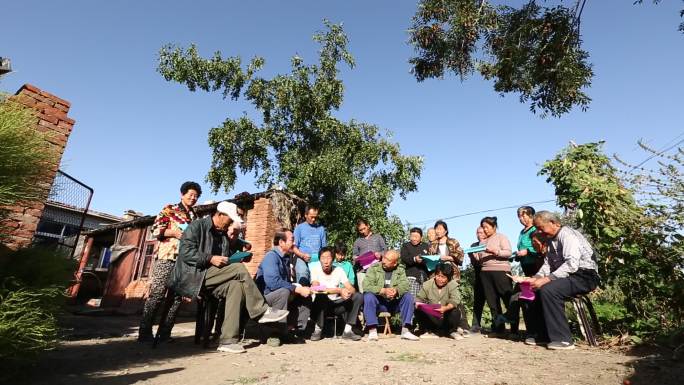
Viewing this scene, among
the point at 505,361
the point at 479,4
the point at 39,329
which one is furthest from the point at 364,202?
the point at 39,329

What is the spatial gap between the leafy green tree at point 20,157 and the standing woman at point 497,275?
5363mm

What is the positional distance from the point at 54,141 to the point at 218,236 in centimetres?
202

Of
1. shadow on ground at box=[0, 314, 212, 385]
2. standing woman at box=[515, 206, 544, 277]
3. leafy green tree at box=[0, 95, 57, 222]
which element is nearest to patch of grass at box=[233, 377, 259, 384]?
shadow on ground at box=[0, 314, 212, 385]

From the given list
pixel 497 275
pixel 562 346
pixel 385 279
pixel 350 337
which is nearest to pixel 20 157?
pixel 350 337

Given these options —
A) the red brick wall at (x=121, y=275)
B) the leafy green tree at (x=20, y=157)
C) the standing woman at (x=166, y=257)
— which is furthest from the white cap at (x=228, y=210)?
the red brick wall at (x=121, y=275)

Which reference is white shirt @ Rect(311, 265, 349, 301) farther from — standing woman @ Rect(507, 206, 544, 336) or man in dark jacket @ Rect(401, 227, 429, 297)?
standing woman @ Rect(507, 206, 544, 336)

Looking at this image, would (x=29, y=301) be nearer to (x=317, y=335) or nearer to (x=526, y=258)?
(x=317, y=335)

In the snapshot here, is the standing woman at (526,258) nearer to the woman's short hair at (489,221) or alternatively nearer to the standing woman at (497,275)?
the standing woman at (497,275)

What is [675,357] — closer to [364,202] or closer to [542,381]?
[542,381]

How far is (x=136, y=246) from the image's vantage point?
1446 centimetres

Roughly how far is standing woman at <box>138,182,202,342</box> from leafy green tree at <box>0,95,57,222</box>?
6.30 feet

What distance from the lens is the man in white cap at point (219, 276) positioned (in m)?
4.04

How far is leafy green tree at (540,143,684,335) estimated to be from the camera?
4062mm

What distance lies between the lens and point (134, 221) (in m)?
14.7
